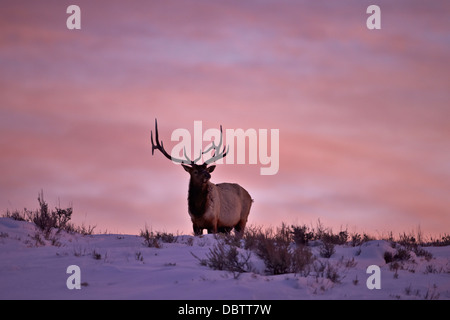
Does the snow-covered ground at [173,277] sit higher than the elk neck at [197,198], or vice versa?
the elk neck at [197,198]

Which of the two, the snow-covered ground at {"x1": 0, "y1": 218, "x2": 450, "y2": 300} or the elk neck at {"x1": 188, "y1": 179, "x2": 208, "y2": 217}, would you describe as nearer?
the snow-covered ground at {"x1": 0, "y1": 218, "x2": 450, "y2": 300}

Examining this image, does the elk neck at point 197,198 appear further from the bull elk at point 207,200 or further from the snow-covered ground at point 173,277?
the snow-covered ground at point 173,277

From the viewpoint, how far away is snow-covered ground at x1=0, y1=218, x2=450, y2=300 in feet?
16.7

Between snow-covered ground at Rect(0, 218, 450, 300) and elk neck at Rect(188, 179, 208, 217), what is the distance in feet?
16.6

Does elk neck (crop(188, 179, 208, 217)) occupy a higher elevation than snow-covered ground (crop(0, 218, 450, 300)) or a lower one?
higher

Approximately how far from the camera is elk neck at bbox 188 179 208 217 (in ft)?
45.6

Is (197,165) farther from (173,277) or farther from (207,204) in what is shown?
(173,277)

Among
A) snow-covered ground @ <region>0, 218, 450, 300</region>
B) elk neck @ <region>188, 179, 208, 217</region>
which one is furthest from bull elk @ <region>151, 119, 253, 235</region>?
snow-covered ground @ <region>0, 218, 450, 300</region>

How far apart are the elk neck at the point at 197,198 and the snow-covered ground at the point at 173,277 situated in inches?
199

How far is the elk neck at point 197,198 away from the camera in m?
13.9

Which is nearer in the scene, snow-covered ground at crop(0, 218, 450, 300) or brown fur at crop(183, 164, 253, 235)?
snow-covered ground at crop(0, 218, 450, 300)

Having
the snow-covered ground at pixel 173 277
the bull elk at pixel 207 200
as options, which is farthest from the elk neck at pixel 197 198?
the snow-covered ground at pixel 173 277

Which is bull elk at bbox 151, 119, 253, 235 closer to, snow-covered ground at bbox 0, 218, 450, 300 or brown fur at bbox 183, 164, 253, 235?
brown fur at bbox 183, 164, 253, 235
